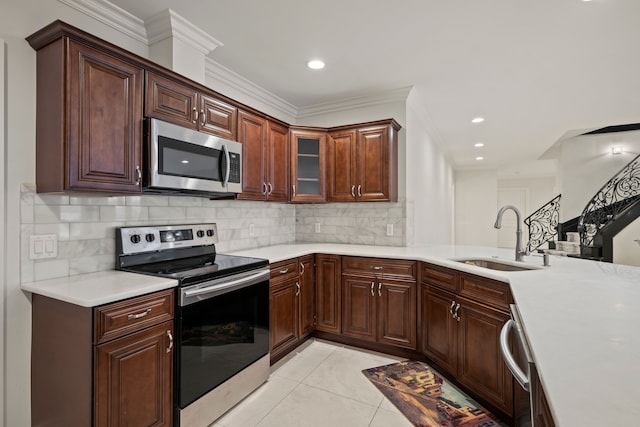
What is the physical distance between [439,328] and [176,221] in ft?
7.43

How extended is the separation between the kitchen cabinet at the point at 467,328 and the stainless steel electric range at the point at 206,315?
4.46ft

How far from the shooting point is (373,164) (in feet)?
11.0

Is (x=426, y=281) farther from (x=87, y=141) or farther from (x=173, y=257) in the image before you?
(x=87, y=141)

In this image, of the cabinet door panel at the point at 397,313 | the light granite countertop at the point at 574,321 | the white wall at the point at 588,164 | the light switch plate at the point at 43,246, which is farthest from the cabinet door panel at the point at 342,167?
the white wall at the point at 588,164

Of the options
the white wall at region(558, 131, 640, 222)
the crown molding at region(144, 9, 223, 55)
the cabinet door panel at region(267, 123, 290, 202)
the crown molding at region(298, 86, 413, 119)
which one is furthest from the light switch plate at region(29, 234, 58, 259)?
the white wall at region(558, 131, 640, 222)

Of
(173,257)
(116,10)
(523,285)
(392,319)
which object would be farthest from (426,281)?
(116,10)

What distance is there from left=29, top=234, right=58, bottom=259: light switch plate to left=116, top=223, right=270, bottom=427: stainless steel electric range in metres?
0.33

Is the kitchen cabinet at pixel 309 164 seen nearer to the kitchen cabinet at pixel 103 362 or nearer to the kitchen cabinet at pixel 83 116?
the kitchen cabinet at pixel 83 116

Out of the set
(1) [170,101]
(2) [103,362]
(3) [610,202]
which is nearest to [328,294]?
(2) [103,362]

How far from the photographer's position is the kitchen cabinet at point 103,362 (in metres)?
1.45

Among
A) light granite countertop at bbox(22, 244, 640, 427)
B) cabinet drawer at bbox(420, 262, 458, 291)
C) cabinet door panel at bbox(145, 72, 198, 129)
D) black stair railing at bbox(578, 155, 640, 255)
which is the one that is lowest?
cabinet drawer at bbox(420, 262, 458, 291)

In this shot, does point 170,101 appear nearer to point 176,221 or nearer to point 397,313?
point 176,221

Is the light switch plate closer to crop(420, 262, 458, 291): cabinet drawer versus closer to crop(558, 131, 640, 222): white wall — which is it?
crop(420, 262, 458, 291): cabinet drawer

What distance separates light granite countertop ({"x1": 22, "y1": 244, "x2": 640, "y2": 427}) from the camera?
633 mm
